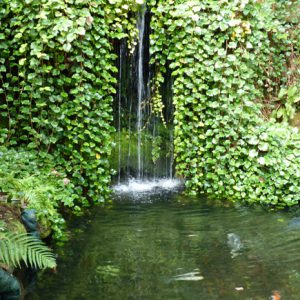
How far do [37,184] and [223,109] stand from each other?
3127 mm

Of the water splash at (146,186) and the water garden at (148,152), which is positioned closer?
the water garden at (148,152)

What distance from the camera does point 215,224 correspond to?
584cm

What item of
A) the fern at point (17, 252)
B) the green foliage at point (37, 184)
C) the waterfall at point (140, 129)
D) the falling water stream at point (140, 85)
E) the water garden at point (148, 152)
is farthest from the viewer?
the waterfall at point (140, 129)

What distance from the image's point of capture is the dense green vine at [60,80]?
597 cm

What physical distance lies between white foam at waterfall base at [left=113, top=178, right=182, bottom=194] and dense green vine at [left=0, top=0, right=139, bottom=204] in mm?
1266

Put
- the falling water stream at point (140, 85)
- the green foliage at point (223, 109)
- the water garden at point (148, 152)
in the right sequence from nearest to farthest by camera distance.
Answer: the water garden at point (148, 152) < the green foliage at point (223, 109) < the falling water stream at point (140, 85)

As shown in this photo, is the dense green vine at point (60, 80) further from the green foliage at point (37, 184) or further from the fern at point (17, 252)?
the fern at point (17, 252)

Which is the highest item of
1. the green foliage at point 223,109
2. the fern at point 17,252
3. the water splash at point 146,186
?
the green foliage at point 223,109

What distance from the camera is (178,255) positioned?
488 centimetres

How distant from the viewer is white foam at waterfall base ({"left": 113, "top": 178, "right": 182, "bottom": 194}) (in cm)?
770

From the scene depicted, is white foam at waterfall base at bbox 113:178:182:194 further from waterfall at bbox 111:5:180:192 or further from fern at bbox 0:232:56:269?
fern at bbox 0:232:56:269

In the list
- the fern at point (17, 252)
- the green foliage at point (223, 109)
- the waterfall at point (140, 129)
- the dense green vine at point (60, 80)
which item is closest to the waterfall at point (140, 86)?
the waterfall at point (140, 129)

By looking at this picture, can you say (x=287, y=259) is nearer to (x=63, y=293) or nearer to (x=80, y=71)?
(x=63, y=293)

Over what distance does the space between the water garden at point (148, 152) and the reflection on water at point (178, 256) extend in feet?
0.07
